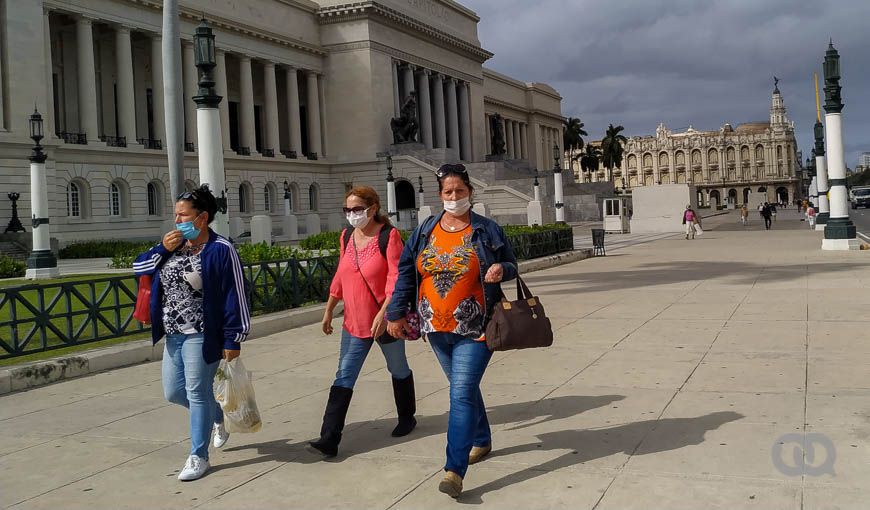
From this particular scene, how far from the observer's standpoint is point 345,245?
6.36 meters

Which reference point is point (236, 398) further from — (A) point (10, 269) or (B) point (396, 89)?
(B) point (396, 89)

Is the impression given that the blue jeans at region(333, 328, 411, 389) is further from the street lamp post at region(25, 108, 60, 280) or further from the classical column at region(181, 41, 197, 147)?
the classical column at region(181, 41, 197, 147)

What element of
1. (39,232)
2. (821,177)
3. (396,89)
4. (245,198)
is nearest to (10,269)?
(39,232)

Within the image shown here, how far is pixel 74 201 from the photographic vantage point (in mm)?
41844

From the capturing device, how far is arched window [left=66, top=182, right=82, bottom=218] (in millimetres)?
41031

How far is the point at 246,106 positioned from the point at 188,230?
50320 millimetres

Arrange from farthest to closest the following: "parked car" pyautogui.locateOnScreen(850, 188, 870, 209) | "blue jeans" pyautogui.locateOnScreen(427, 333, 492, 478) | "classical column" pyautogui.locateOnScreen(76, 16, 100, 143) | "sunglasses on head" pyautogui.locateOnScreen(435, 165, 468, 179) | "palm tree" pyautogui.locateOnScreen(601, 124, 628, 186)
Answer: "palm tree" pyautogui.locateOnScreen(601, 124, 628, 186)
"parked car" pyautogui.locateOnScreen(850, 188, 870, 209)
"classical column" pyautogui.locateOnScreen(76, 16, 100, 143)
"sunglasses on head" pyautogui.locateOnScreen(435, 165, 468, 179)
"blue jeans" pyautogui.locateOnScreen(427, 333, 492, 478)

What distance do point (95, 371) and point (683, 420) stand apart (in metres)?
6.64

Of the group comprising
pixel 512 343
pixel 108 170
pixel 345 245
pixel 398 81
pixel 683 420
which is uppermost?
pixel 398 81

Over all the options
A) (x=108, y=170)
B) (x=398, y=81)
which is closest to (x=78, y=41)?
(x=108, y=170)

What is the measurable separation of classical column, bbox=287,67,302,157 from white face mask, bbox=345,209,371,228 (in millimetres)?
52881

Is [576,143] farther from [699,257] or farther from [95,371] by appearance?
[95,371]

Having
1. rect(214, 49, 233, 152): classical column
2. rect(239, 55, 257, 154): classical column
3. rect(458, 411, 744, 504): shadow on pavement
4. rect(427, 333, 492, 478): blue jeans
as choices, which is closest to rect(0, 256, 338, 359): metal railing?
rect(427, 333, 492, 478): blue jeans

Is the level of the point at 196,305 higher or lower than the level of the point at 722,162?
lower
